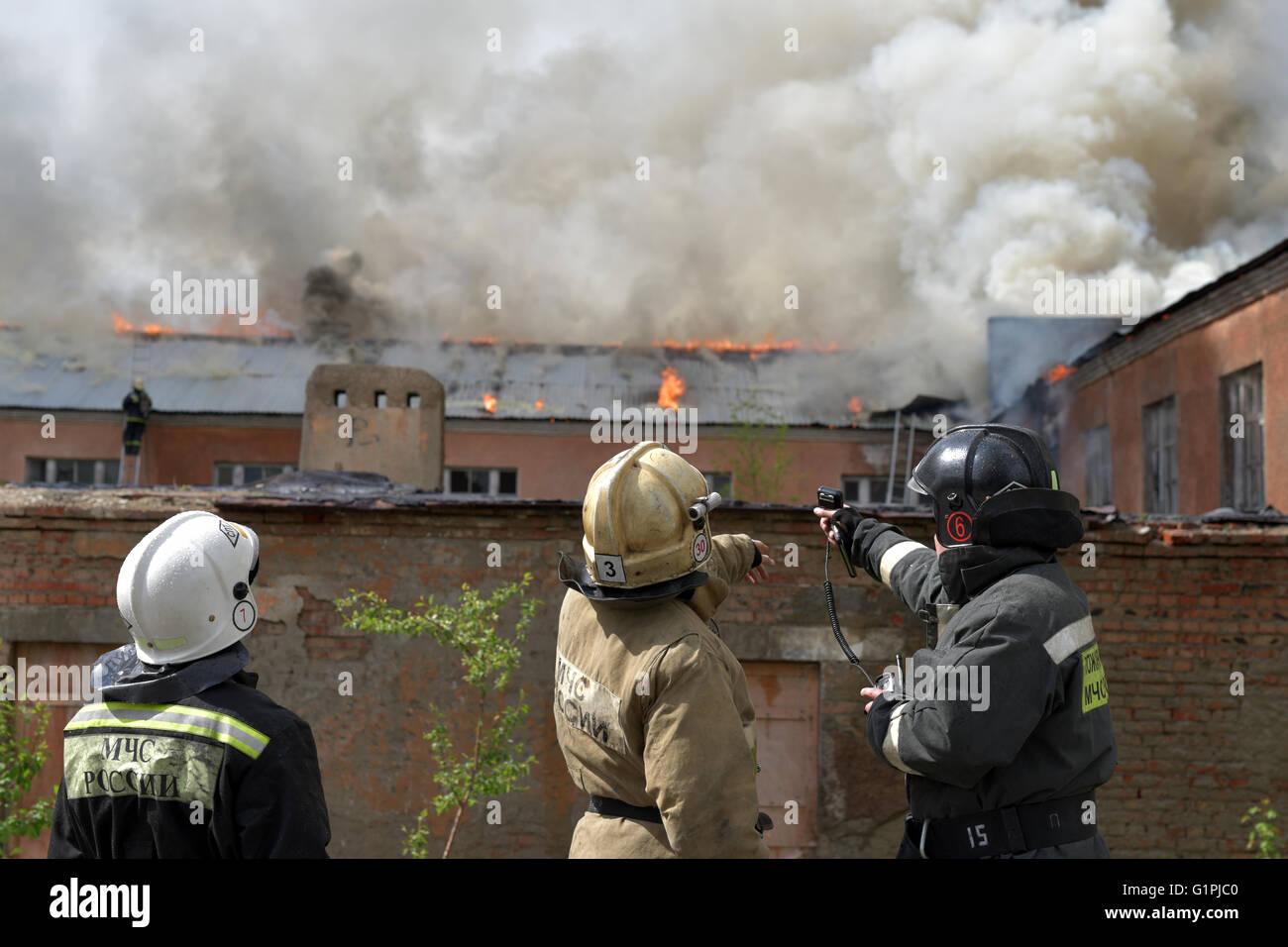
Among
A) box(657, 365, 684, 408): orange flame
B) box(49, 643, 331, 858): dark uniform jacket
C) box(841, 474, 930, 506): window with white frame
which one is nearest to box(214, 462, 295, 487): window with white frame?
box(657, 365, 684, 408): orange flame

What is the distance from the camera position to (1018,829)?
8.11 ft

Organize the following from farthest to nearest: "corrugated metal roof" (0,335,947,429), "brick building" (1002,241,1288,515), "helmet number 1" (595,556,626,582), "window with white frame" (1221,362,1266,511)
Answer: "corrugated metal roof" (0,335,947,429), "window with white frame" (1221,362,1266,511), "brick building" (1002,241,1288,515), "helmet number 1" (595,556,626,582)

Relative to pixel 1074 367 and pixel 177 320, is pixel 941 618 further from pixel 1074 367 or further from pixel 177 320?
pixel 177 320

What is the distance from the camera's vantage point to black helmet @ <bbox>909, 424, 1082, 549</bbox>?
263cm

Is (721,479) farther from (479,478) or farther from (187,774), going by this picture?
(187,774)

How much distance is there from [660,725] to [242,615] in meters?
1.07

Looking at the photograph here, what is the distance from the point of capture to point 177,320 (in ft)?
73.5

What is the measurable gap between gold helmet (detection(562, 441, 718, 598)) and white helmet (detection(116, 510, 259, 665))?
2.96 ft

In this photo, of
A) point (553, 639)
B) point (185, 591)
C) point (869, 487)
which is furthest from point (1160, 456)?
point (185, 591)

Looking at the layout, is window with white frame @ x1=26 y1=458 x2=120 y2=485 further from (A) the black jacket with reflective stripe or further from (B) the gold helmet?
(A) the black jacket with reflective stripe

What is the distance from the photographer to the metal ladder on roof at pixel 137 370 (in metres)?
18.1

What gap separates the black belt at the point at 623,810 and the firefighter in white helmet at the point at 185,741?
2.61 feet

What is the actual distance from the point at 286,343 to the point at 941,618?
21152 mm
